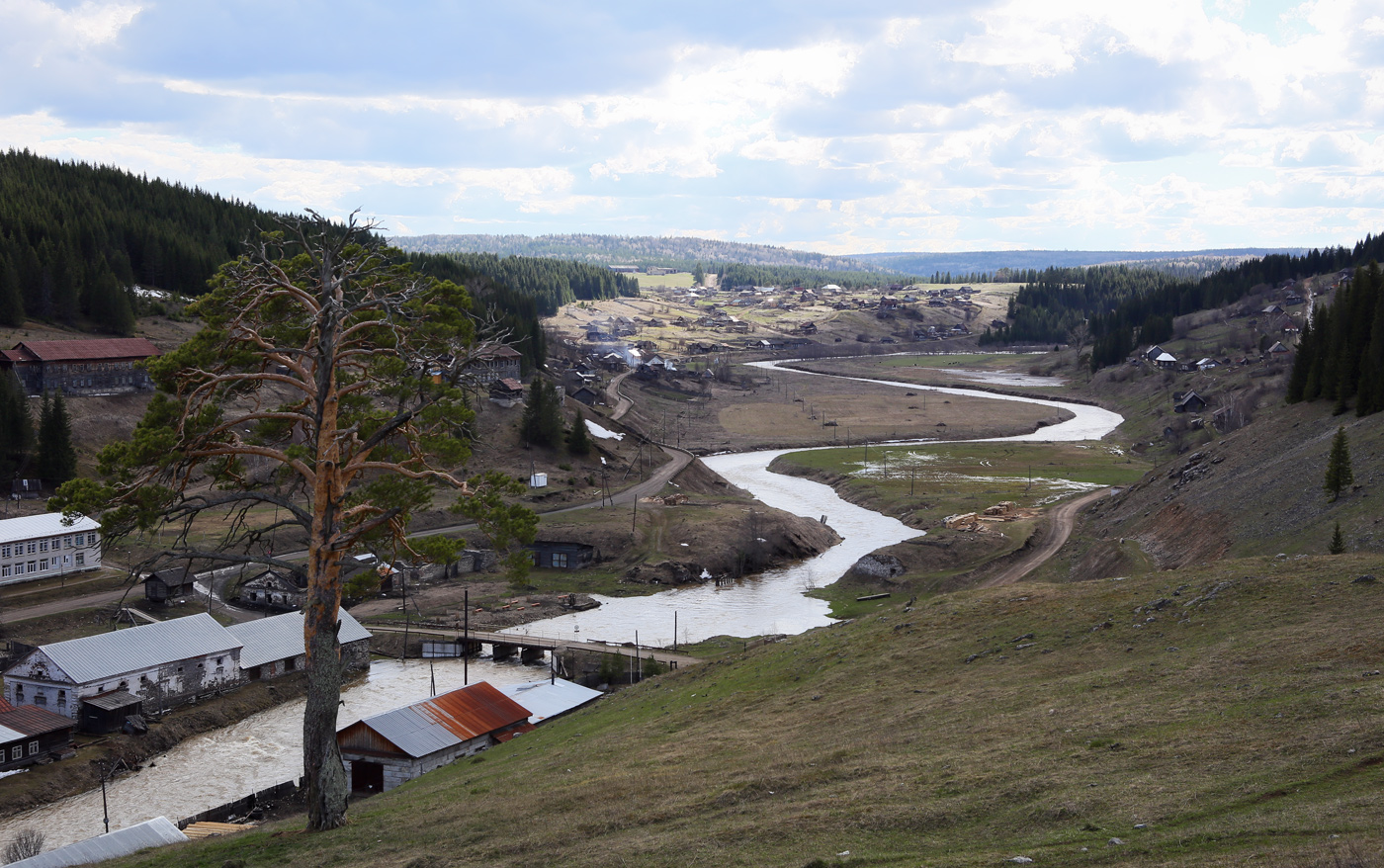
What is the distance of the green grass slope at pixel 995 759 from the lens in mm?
16516

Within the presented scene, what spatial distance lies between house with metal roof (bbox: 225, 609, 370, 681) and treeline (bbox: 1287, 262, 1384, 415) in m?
66.2

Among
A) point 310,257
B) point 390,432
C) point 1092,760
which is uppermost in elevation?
point 310,257

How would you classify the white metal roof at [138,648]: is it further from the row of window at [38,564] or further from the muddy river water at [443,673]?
the row of window at [38,564]

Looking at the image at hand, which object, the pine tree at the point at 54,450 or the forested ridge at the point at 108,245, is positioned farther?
the forested ridge at the point at 108,245

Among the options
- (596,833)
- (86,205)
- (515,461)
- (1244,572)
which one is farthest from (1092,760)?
(86,205)

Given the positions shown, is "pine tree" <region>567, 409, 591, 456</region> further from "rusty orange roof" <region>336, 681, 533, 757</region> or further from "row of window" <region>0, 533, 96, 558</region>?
"rusty orange roof" <region>336, 681, 533, 757</region>

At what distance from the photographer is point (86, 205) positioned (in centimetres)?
15212

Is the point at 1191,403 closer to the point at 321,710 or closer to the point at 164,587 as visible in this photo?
the point at 164,587

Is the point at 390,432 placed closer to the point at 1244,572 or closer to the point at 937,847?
the point at 937,847

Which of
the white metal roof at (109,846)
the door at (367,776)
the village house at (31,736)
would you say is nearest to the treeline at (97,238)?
the village house at (31,736)

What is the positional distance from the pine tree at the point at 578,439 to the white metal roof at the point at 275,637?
5273 cm

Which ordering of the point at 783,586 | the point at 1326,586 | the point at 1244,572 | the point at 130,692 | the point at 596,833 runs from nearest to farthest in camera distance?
the point at 596,833, the point at 1326,586, the point at 1244,572, the point at 130,692, the point at 783,586

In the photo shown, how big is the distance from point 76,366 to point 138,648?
5688 cm

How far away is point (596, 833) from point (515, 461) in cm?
9160
